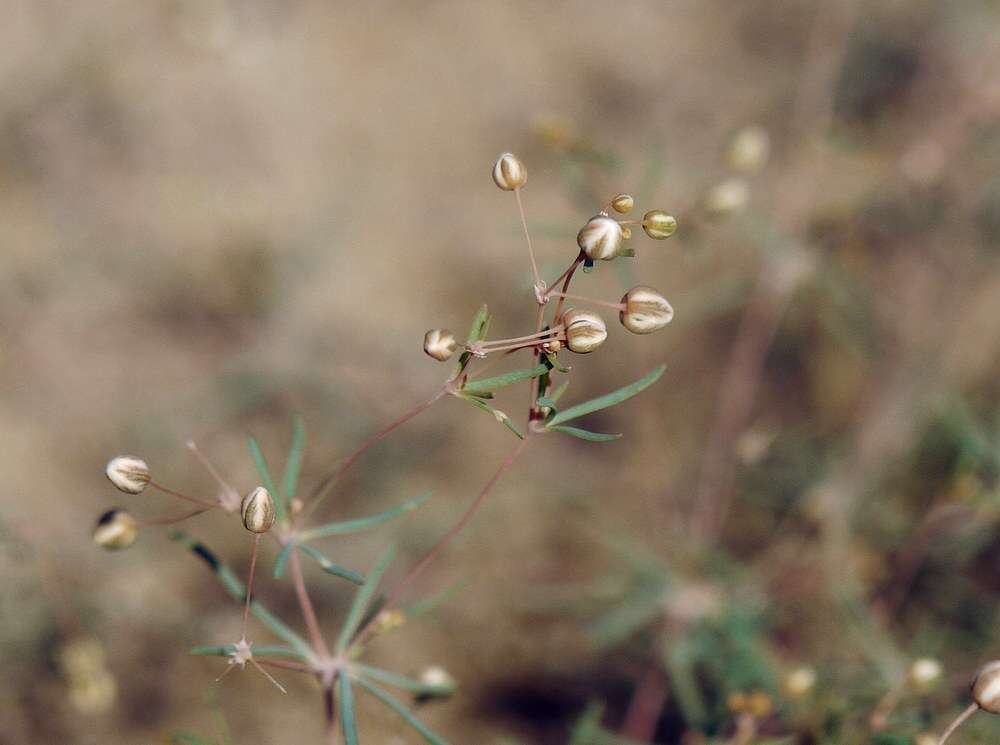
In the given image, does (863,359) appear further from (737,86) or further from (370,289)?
(370,289)

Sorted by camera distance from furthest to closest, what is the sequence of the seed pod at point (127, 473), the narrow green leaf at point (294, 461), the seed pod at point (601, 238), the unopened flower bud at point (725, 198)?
the unopened flower bud at point (725, 198) < the narrow green leaf at point (294, 461) < the seed pod at point (127, 473) < the seed pod at point (601, 238)

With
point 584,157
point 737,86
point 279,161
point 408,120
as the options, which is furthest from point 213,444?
point 737,86

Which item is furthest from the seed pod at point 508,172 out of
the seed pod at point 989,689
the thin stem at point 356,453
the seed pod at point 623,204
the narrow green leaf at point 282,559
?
the seed pod at point 989,689

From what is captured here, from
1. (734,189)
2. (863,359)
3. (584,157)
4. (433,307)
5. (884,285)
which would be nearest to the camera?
(734,189)

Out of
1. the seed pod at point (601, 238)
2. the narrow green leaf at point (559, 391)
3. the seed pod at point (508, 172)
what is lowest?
the narrow green leaf at point (559, 391)

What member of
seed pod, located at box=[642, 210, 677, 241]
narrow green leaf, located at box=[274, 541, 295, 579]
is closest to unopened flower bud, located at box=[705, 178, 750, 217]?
seed pod, located at box=[642, 210, 677, 241]

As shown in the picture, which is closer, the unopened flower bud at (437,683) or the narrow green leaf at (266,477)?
the narrow green leaf at (266,477)

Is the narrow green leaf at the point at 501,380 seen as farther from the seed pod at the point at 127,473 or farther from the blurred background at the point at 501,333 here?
the blurred background at the point at 501,333
